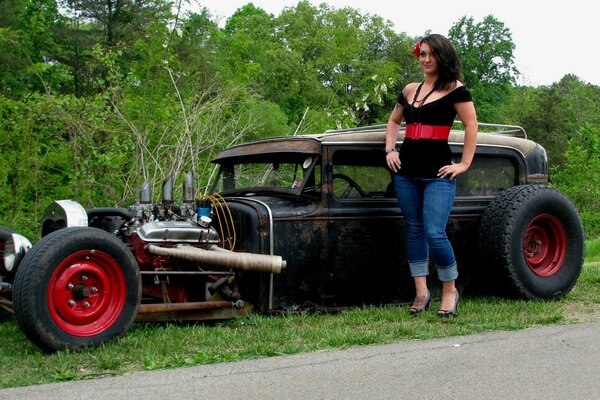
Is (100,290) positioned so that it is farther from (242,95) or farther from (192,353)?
(242,95)

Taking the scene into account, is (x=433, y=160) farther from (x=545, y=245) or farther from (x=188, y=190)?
(x=188, y=190)

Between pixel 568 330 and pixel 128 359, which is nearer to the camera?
pixel 128 359

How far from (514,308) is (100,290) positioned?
10.4 ft

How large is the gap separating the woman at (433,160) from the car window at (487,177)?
813 mm

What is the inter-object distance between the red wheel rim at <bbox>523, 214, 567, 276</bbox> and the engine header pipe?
8.00 ft

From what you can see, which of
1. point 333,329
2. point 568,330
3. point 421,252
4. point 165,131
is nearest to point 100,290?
point 333,329

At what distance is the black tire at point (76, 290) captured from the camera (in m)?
4.23

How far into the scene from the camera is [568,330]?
4781 mm

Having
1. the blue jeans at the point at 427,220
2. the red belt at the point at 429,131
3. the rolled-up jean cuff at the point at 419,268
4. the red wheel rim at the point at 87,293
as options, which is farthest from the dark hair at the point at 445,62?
the red wheel rim at the point at 87,293

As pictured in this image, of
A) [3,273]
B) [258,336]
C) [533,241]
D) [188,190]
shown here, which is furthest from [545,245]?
[3,273]

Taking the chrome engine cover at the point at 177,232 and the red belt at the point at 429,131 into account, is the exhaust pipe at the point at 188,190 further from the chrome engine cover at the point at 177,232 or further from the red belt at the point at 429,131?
the red belt at the point at 429,131

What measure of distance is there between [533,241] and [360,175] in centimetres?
171

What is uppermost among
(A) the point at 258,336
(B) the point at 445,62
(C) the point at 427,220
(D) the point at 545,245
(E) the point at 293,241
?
(B) the point at 445,62

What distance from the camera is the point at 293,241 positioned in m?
5.40
